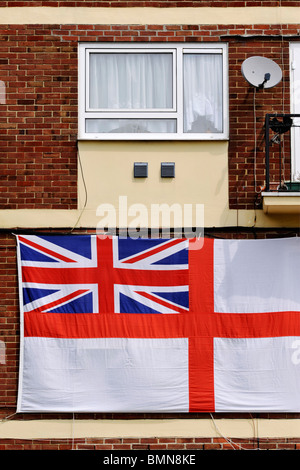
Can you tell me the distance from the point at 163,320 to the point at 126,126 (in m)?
2.45

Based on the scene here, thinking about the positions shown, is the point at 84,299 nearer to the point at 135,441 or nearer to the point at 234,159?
the point at 135,441

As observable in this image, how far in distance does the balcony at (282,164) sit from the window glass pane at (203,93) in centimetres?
72

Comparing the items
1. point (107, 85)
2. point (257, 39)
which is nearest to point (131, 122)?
point (107, 85)

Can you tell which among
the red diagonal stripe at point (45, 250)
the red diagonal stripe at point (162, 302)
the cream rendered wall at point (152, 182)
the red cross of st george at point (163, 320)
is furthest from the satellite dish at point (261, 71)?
the red diagonal stripe at point (45, 250)

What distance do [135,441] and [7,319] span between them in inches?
81.8

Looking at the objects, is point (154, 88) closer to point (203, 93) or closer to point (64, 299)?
point (203, 93)

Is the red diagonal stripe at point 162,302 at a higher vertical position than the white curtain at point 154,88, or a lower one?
lower

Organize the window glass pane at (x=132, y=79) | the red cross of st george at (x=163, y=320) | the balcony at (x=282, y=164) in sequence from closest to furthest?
1. the balcony at (x=282, y=164)
2. the red cross of st george at (x=163, y=320)
3. the window glass pane at (x=132, y=79)

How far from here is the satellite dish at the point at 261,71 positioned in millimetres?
7949

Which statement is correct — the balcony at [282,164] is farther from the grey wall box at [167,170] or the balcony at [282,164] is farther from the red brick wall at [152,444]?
the red brick wall at [152,444]

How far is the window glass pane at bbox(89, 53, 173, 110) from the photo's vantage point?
8.36 metres

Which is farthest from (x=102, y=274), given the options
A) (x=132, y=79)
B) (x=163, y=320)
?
(x=132, y=79)

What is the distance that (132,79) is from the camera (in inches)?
332

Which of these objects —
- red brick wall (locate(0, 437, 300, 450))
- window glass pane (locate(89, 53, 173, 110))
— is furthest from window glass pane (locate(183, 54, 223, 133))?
red brick wall (locate(0, 437, 300, 450))
